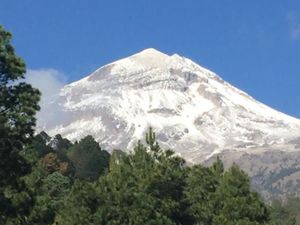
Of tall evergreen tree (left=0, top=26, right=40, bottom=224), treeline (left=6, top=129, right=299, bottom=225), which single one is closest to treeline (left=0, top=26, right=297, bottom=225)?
treeline (left=6, top=129, right=299, bottom=225)

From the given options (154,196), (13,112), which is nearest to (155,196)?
(154,196)

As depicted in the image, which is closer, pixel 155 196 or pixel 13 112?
pixel 13 112

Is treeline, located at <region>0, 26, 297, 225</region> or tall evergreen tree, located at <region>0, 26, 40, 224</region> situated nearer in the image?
tall evergreen tree, located at <region>0, 26, 40, 224</region>

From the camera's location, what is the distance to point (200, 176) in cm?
6378

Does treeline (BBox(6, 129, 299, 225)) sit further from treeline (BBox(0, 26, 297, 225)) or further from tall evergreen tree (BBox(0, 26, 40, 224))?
tall evergreen tree (BBox(0, 26, 40, 224))

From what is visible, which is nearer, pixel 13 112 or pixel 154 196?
pixel 13 112

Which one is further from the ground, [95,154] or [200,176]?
[95,154]

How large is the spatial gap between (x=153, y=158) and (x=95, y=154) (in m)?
81.3

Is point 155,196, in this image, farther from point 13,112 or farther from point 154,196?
point 13,112

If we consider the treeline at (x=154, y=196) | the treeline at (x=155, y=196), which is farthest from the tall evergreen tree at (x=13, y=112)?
the treeline at (x=155, y=196)

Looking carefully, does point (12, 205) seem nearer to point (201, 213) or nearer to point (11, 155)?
point (11, 155)

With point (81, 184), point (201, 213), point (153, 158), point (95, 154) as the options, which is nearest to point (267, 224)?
point (201, 213)

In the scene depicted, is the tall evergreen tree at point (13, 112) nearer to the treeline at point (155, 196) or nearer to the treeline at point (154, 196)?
the treeline at point (154, 196)

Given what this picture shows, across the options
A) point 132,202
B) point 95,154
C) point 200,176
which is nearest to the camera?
point 132,202
